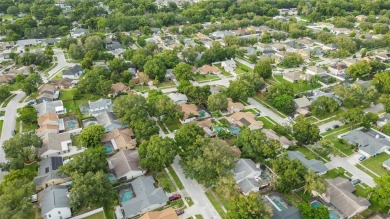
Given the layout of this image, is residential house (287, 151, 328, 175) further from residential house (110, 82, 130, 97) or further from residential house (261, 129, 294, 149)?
residential house (110, 82, 130, 97)

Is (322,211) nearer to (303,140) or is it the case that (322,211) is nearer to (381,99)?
(303,140)

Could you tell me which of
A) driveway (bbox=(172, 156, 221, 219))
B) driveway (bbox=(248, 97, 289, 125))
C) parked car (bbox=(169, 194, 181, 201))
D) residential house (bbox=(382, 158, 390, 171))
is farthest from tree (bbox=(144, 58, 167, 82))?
residential house (bbox=(382, 158, 390, 171))

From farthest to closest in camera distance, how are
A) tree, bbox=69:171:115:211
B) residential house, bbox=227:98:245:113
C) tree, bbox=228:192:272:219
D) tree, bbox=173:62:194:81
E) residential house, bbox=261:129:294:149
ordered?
1. tree, bbox=173:62:194:81
2. residential house, bbox=227:98:245:113
3. residential house, bbox=261:129:294:149
4. tree, bbox=69:171:115:211
5. tree, bbox=228:192:272:219

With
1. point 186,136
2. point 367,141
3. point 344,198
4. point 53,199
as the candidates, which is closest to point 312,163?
point 344,198

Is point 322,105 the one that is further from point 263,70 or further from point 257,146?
point 257,146

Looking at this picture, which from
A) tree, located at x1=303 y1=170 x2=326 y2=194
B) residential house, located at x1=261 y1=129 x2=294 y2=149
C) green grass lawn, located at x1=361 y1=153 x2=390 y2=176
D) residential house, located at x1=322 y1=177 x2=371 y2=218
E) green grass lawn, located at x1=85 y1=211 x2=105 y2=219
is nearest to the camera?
green grass lawn, located at x1=85 y1=211 x2=105 y2=219

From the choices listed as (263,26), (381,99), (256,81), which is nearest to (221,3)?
(263,26)
